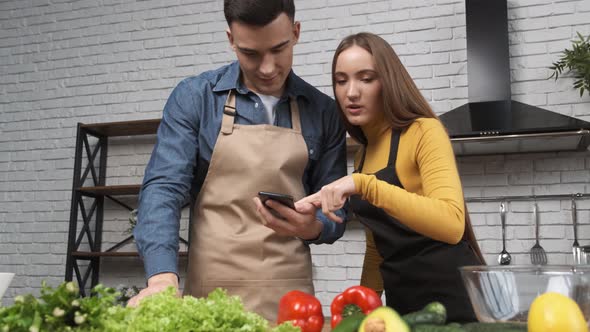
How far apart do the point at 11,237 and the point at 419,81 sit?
10.2 feet

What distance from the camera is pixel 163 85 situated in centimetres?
436

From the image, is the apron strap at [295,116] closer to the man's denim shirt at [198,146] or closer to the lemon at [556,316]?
the man's denim shirt at [198,146]

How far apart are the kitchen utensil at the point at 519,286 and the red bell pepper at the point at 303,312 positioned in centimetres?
38

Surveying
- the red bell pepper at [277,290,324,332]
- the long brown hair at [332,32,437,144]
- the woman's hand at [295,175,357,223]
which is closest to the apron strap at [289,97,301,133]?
the long brown hair at [332,32,437,144]

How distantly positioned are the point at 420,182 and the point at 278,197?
440 mm

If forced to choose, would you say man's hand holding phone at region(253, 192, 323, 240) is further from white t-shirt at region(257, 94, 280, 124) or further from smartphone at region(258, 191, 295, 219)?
white t-shirt at region(257, 94, 280, 124)

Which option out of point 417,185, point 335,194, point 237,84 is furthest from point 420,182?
Answer: point 237,84

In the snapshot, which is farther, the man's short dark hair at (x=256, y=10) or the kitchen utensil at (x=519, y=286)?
the man's short dark hair at (x=256, y=10)

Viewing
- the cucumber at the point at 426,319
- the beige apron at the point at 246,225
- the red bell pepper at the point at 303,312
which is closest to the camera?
the cucumber at the point at 426,319

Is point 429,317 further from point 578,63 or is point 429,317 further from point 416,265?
point 578,63

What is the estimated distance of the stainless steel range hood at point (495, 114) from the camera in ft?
9.92

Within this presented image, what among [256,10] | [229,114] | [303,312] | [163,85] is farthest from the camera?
[163,85]

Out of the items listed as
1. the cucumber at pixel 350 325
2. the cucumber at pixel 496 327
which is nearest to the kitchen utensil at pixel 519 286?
the cucumber at pixel 496 327

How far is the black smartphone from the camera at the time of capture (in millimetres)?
1404
